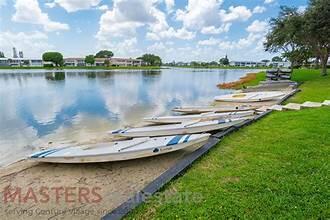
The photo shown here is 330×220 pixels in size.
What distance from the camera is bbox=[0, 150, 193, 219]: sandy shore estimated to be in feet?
13.8

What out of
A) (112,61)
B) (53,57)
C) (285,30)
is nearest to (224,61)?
(112,61)

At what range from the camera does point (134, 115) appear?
13906 millimetres

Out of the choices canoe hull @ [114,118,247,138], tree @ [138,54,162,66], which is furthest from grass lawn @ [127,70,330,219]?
tree @ [138,54,162,66]

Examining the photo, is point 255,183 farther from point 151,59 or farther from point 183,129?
point 151,59

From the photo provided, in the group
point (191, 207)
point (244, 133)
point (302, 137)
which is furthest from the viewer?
point (244, 133)

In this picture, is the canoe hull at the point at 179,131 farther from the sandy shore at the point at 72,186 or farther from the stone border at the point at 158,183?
the sandy shore at the point at 72,186

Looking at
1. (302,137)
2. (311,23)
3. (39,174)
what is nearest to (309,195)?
(302,137)

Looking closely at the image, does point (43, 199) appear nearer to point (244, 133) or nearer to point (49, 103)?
point (244, 133)

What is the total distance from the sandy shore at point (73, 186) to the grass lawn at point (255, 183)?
3.38 feet

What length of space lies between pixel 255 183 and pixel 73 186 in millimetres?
3617

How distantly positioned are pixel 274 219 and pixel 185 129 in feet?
16.1

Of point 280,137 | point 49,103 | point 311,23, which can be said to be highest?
point 311,23

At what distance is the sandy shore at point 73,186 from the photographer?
420 cm

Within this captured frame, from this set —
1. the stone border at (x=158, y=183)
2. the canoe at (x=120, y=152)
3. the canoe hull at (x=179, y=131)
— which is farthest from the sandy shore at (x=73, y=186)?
the canoe hull at (x=179, y=131)
